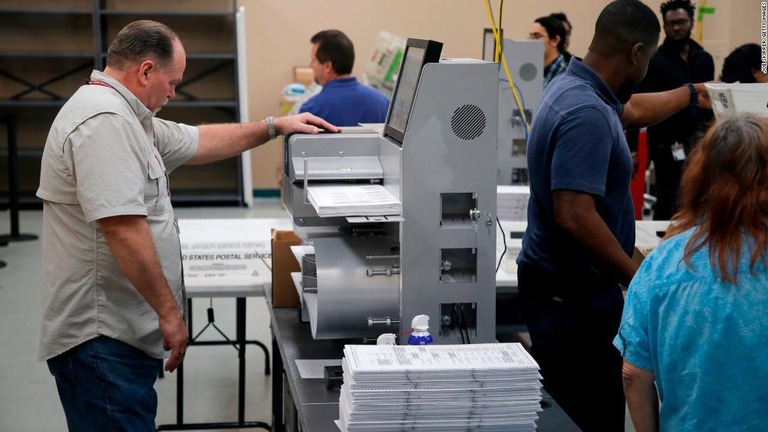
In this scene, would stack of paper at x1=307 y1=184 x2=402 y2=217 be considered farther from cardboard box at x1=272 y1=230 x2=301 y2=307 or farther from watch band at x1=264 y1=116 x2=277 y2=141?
cardboard box at x1=272 y1=230 x2=301 y2=307

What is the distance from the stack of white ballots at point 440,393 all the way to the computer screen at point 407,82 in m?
0.60

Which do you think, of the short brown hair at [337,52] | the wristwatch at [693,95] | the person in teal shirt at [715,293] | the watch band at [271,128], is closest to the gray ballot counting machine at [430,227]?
the watch band at [271,128]

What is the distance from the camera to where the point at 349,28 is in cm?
870

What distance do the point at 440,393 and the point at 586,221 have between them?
2.23ft

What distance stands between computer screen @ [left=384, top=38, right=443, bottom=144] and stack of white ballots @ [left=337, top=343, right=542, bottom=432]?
60 cm

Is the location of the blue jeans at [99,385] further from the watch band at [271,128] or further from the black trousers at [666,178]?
the black trousers at [666,178]

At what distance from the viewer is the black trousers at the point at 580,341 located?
2352 millimetres

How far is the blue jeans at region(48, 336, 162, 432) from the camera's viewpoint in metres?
2.17

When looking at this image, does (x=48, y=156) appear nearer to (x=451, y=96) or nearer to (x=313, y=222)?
(x=313, y=222)

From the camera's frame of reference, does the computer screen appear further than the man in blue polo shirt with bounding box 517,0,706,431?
No

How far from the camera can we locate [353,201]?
2.02 m

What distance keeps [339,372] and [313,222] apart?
407 millimetres

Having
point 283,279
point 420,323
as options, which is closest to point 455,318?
point 420,323

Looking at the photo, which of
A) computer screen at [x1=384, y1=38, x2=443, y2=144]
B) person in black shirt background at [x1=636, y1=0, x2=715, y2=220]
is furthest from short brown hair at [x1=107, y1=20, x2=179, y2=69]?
person in black shirt background at [x1=636, y1=0, x2=715, y2=220]
